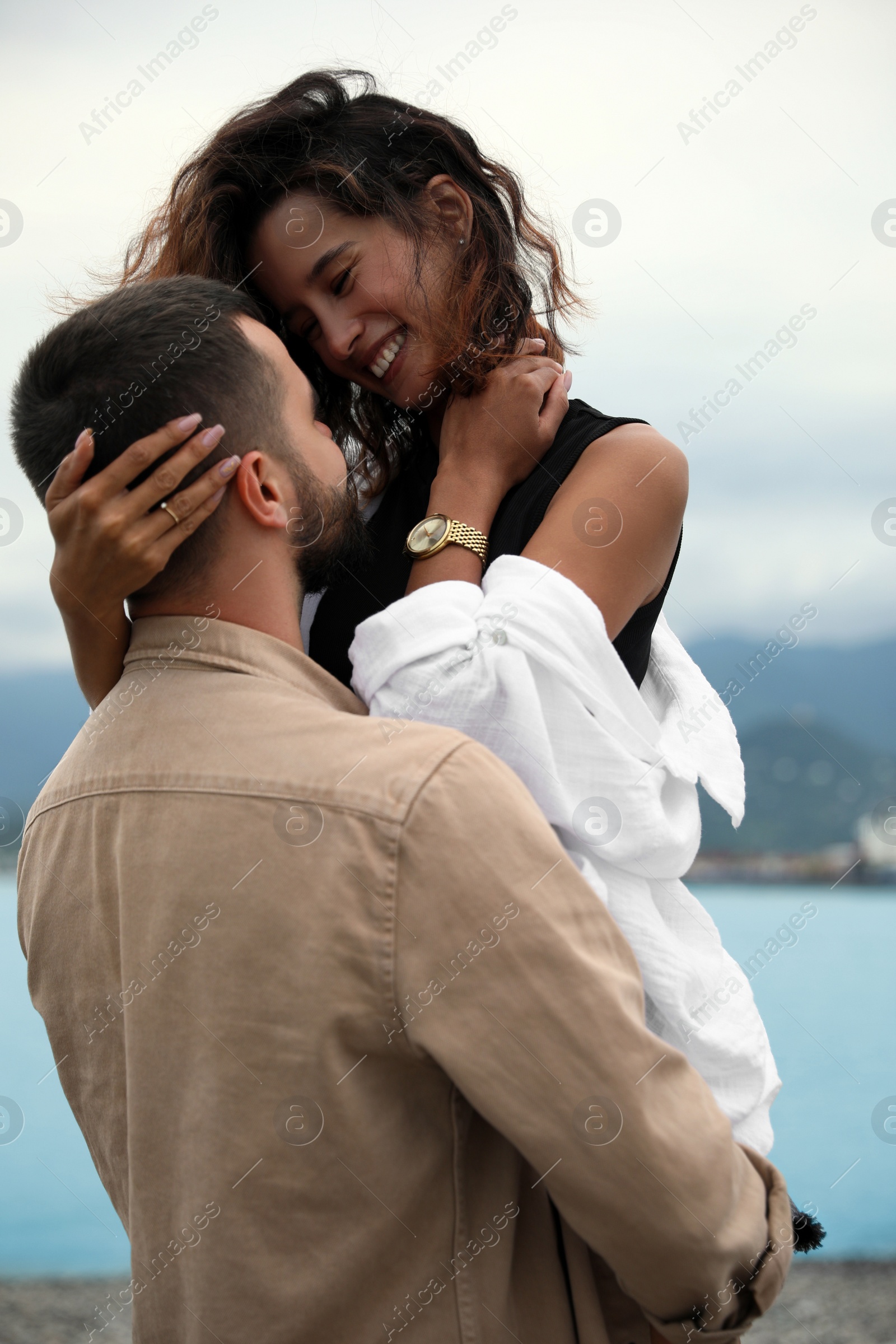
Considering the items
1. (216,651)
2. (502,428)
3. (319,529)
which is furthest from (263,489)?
(502,428)

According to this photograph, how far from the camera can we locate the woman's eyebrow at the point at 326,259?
1663 millimetres

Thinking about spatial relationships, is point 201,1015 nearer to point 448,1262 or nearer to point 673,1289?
point 448,1262

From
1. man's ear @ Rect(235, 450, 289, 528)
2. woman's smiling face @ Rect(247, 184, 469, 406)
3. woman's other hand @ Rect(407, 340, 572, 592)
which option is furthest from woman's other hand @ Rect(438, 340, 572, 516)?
man's ear @ Rect(235, 450, 289, 528)

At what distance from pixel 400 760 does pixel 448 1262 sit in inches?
20.3

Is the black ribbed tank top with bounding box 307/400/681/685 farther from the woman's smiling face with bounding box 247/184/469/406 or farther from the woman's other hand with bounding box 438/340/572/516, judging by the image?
the woman's smiling face with bounding box 247/184/469/406

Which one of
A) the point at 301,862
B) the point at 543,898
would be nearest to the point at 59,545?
the point at 301,862

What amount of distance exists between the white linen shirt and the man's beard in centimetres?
10

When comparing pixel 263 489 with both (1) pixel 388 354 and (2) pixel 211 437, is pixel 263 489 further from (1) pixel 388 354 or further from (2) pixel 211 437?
(1) pixel 388 354

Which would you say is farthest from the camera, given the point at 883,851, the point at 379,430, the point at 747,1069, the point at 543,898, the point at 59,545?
the point at 883,851

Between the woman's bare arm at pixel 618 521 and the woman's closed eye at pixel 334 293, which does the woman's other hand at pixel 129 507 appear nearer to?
the woman's bare arm at pixel 618 521

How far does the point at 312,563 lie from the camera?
4.19 feet

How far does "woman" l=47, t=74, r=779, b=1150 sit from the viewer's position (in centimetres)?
124

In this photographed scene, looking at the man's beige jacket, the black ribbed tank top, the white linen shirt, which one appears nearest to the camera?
the man's beige jacket

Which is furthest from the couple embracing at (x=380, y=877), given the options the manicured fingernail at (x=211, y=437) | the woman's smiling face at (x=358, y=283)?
the woman's smiling face at (x=358, y=283)
